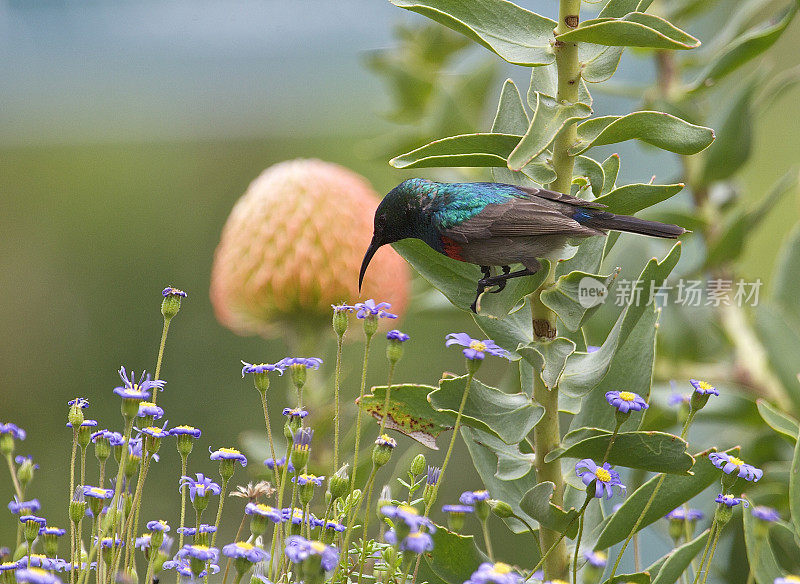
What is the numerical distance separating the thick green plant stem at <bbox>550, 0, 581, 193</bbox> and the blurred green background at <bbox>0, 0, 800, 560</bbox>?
1.14 metres

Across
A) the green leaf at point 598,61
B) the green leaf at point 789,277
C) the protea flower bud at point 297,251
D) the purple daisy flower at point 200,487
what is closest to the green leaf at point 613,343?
the green leaf at point 598,61

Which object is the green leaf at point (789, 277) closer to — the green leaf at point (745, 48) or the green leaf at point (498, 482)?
the green leaf at point (745, 48)

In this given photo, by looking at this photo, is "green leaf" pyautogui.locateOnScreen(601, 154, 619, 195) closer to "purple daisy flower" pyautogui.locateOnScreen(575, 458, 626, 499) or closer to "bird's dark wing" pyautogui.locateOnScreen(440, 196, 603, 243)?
"bird's dark wing" pyautogui.locateOnScreen(440, 196, 603, 243)

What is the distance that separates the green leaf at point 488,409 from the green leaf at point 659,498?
0.08 m

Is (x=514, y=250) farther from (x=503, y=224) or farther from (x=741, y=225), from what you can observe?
(x=741, y=225)

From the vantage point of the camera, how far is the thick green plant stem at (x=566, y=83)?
0.46 m

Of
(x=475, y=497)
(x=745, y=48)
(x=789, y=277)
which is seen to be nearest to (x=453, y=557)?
(x=475, y=497)

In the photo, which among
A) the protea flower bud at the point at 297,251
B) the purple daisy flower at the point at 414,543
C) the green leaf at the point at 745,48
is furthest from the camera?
the protea flower bud at the point at 297,251

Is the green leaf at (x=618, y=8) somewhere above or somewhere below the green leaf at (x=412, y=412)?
above

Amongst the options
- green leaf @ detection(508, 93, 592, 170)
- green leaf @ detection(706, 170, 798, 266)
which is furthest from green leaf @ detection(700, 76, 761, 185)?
green leaf @ detection(508, 93, 592, 170)

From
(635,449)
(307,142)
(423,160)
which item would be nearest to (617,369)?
(635,449)

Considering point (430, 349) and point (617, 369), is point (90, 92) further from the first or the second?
point (617, 369)

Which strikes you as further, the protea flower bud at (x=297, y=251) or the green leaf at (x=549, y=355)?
the protea flower bud at (x=297, y=251)

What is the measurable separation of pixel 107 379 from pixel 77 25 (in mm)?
1049
